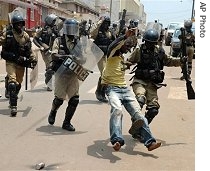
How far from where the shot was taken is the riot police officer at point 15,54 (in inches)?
298

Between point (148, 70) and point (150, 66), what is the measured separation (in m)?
0.06

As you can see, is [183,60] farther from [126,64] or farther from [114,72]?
[114,72]

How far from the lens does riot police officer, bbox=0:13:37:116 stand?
7566mm

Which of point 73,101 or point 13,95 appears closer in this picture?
point 73,101

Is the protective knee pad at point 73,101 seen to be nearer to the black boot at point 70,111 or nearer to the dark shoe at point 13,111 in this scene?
the black boot at point 70,111

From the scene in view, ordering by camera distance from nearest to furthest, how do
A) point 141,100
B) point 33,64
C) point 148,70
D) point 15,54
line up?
point 141,100
point 148,70
point 15,54
point 33,64

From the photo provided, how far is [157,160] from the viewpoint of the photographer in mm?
5250

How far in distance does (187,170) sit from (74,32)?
2794 mm

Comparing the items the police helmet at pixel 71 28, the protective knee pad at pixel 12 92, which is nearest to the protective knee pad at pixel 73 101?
the police helmet at pixel 71 28

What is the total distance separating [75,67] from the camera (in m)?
6.48

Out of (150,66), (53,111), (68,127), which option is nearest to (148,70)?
(150,66)

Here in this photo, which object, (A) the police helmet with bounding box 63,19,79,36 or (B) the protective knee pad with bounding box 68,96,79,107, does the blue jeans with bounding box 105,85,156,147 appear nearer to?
(B) the protective knee pad with bounding box 68,96,79,107

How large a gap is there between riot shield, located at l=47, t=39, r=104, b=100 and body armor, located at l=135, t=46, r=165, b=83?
0.78 metres
